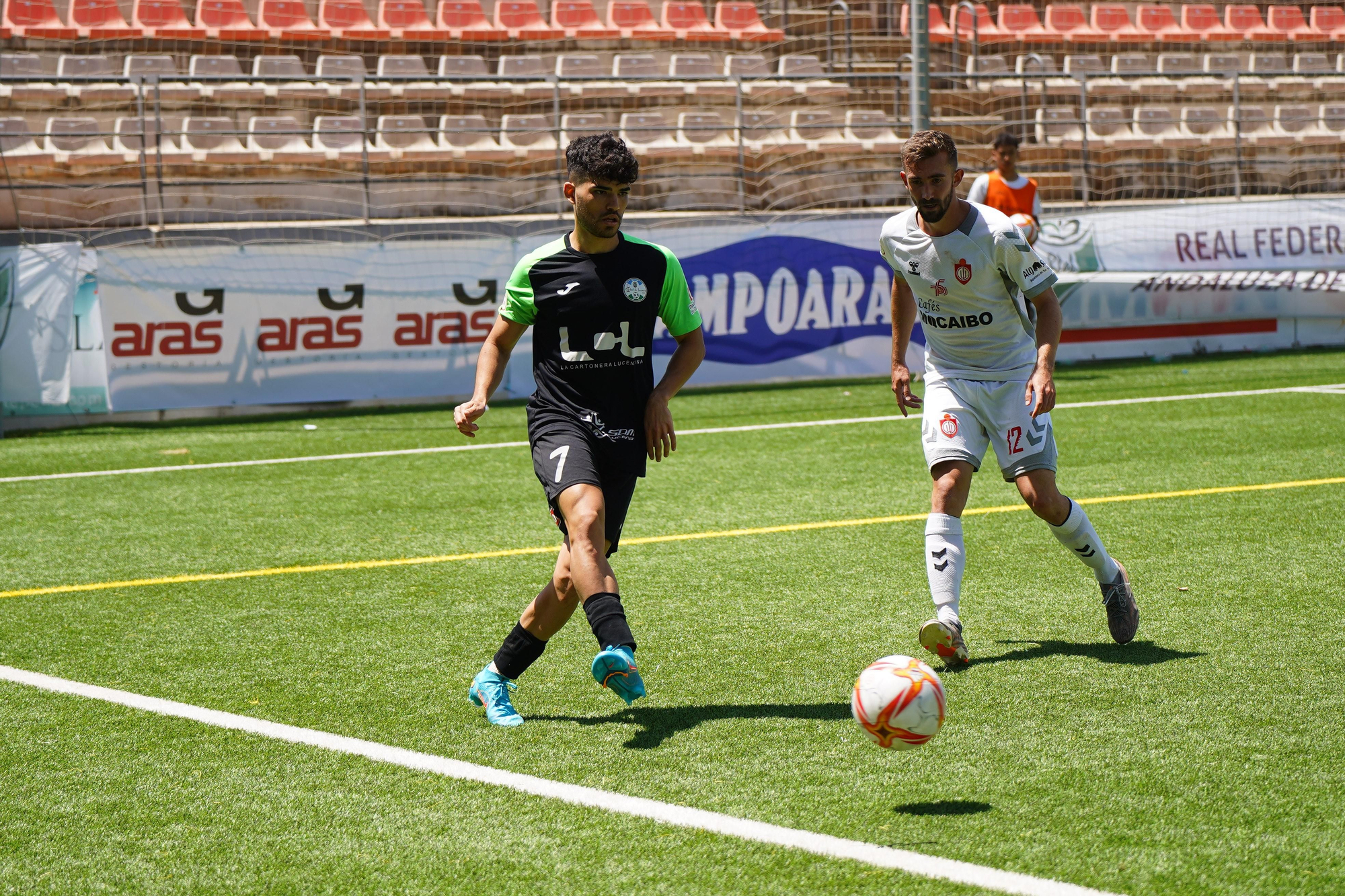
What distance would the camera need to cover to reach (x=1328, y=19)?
26.4 m

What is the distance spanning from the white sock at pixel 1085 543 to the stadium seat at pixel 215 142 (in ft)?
40.6

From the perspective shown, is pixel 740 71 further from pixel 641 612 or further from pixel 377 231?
pixel 641 612

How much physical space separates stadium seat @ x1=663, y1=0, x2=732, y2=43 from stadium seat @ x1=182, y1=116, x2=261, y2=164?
7.85 m

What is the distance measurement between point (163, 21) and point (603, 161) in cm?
1739

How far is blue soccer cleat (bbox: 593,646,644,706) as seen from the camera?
4320 millimetres

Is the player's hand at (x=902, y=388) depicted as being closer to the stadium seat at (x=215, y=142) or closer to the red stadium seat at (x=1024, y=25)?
the stadium seat at (x=215, y=142)

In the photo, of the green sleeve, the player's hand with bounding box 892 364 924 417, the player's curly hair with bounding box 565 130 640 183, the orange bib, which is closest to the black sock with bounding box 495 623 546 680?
the green sleeve

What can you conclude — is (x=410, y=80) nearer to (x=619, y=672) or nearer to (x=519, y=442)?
(x=519, y=442)

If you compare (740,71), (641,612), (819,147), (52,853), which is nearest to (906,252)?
(641,612)

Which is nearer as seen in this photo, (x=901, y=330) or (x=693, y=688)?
(x=693, y=688)

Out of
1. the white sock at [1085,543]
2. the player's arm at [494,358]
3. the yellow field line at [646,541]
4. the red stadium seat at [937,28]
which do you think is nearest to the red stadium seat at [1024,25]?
the red stadium seat at [937,28]

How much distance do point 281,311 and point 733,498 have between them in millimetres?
6259

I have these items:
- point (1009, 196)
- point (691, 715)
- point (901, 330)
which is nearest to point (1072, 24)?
point (1009, 196)

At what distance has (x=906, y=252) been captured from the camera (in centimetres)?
560
